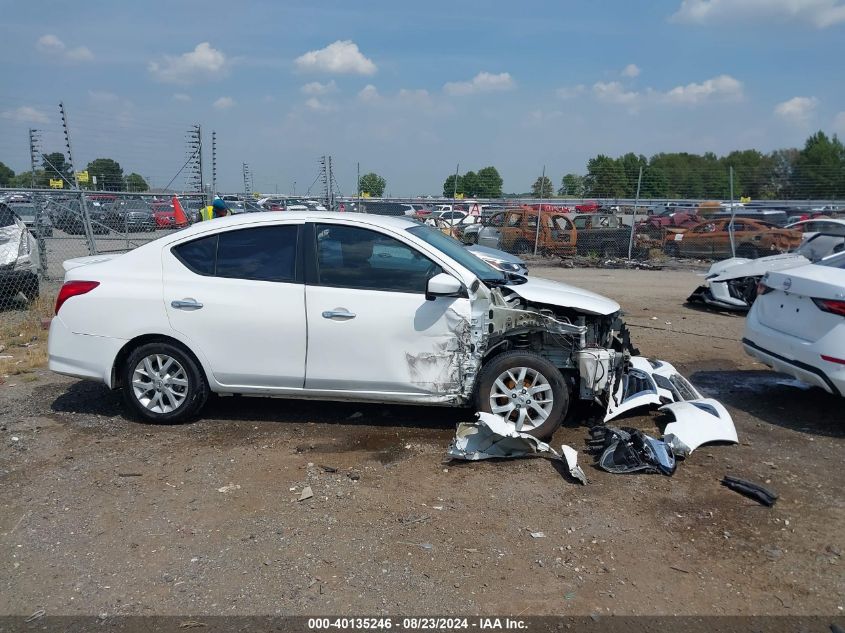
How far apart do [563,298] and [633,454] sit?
1327 mm

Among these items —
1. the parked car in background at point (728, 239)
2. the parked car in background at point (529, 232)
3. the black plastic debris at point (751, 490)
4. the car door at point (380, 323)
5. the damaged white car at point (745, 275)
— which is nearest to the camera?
the black plastic debris at point (751, 490)

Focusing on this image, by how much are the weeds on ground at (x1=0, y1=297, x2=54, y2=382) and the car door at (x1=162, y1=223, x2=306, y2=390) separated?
8.88 ft

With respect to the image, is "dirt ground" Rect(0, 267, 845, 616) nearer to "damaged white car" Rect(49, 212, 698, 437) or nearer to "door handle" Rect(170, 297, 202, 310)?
"damaged white car" Rect(49, 212, 698, 437)

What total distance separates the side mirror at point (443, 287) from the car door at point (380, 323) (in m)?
0.07

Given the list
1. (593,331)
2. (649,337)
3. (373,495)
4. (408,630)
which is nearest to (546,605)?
(408,630)

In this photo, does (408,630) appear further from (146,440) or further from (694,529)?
(146,440)

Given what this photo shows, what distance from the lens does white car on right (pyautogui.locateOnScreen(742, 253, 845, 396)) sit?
18.5 ft

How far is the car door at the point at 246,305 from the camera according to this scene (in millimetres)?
5430

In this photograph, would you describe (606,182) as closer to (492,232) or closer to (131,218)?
(492,232)

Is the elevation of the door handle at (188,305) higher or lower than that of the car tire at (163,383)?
higher

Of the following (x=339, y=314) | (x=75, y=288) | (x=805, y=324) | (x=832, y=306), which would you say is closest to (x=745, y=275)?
(x=805, y=324)

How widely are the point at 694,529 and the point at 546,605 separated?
1.24 m

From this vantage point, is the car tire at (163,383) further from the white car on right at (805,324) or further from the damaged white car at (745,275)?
the damaged white car at (745,275)

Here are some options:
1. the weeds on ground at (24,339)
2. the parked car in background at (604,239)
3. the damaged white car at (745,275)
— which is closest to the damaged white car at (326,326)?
the weeds on ground at (24,339)
